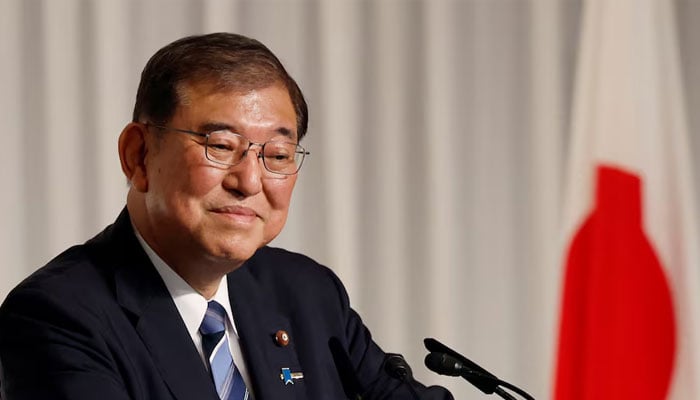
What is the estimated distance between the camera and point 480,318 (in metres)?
4.27

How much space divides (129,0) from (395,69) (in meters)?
1.06

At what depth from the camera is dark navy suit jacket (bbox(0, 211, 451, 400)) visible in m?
1.98

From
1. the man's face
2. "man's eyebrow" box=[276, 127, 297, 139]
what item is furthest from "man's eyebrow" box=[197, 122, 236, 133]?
"man's eyebrow" box=[276, 127, 297, 139]

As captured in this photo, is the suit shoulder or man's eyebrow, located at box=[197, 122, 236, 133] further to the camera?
the suit shoulder

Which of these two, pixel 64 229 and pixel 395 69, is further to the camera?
pixel 395 69

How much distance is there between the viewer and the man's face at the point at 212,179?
85.1 inches

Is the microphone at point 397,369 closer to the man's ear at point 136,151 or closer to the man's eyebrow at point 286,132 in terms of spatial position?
the man's eyebrow at point 286,132

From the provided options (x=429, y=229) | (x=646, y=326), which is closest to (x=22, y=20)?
(x=429, y=229)

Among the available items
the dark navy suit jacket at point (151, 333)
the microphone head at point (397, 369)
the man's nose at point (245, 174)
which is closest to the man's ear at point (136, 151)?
the dark navy suit jacket at point (151, 333)

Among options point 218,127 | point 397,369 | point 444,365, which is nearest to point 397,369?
point 397,369

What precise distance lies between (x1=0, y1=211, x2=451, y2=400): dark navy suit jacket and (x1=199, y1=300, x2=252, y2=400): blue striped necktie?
43mm

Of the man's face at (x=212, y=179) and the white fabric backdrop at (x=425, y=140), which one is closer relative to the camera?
the man's face at (x=212, y=179)

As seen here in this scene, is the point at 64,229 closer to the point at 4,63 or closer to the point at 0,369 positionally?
the point at 4,63

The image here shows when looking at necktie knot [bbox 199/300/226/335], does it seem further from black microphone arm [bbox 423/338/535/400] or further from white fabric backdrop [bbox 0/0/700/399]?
white fabric backdrop [bbox 0/0/700/399]
